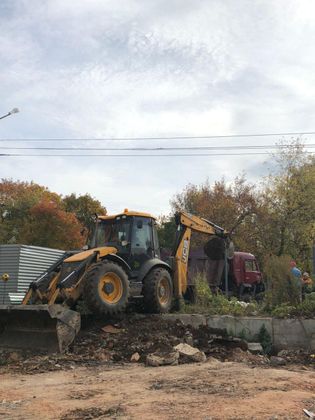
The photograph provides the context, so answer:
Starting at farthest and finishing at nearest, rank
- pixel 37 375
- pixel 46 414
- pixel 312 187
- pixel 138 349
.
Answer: pixel 312 187 < pixel 138 349 < pixel 37 375 < pixel 46 414

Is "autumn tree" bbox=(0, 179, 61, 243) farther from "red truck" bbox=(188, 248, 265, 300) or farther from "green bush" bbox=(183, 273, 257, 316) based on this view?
"green bush" bbox=(183, 273, 257, 316)

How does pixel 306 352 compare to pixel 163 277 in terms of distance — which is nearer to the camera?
pixel 306 352

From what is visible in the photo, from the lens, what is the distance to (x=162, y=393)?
7230mm

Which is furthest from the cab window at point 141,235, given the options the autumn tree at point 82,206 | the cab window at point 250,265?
the autumn tree at point 82,206

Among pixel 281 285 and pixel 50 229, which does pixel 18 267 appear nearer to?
pixel 281 285

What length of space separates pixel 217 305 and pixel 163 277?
1894 mm

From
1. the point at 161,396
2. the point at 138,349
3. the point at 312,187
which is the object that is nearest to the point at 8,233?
the point at 312,187

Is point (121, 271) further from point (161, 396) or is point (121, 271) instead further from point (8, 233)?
point (8, 233)

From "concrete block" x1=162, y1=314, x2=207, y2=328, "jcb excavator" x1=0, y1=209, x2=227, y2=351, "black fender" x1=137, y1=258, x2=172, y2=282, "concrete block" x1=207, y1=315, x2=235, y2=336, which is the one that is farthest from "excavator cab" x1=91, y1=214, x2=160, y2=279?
"concrete block" x1=207, y1=315, x2=235, y2=336

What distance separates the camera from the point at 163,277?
43.4 ft

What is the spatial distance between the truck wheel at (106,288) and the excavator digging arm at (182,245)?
104 inches

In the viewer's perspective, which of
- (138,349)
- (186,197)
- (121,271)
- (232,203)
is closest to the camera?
(138,349)

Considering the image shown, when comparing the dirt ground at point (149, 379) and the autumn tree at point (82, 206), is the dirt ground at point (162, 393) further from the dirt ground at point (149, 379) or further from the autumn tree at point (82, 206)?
the autumn tree at point (82, 206)

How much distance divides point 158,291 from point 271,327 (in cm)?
295
